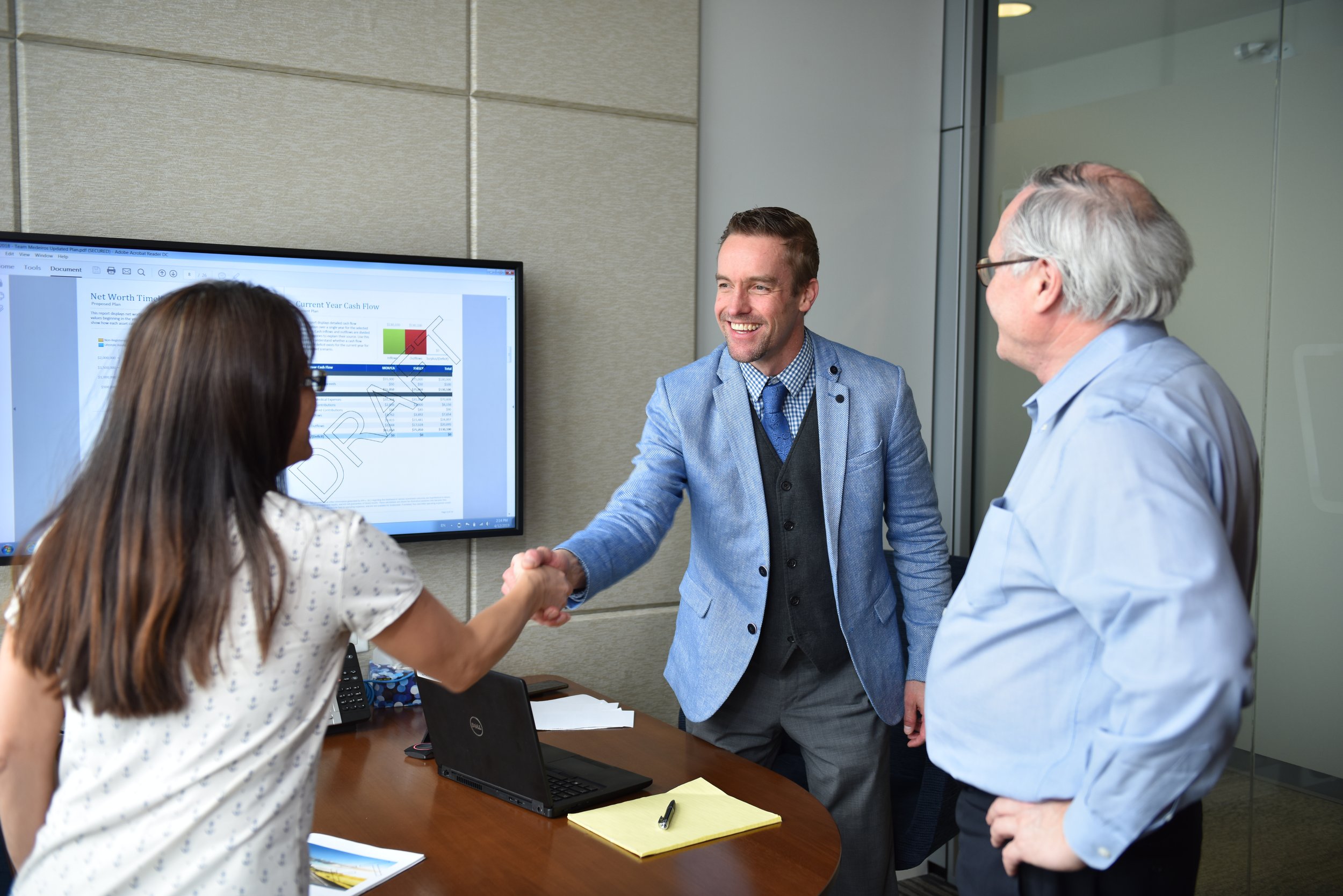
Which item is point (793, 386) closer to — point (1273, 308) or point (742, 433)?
point (742, 433)

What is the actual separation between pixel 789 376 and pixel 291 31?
152cm

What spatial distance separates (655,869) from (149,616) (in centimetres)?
86

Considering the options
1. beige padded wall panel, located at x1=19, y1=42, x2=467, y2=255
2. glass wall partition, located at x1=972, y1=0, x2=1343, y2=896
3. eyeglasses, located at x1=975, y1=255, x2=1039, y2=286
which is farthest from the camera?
glass wall partition, located at x1=972, y1=0, x2=1343, y2=896

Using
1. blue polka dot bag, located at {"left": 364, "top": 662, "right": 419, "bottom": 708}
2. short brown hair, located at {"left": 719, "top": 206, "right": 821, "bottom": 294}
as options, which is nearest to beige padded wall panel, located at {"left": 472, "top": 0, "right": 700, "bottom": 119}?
short brown hair, located at {"left": 719, "top": 206, "right": 821, "bottom": 294}

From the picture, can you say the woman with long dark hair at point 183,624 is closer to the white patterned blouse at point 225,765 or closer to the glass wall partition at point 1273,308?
the white patterned blouse at point 225,765

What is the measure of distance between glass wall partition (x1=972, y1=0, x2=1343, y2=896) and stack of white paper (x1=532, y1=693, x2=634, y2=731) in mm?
1706

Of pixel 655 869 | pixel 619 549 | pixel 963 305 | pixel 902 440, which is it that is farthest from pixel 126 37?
pixel 963 305

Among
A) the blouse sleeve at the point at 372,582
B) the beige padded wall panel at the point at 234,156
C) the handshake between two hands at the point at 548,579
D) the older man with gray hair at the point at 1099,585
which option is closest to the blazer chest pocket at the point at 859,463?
the handshake between two hands at the point at 548,579

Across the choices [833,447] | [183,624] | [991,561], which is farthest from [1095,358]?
[183,624]

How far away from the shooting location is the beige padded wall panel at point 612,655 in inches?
118

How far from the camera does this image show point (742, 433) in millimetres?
2404

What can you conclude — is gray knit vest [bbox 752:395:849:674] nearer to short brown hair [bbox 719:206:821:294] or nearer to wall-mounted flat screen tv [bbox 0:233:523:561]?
short brown hair [bbox 719:206:821:294]

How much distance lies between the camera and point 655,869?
1.58m

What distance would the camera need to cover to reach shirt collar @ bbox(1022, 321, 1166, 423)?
4.76ft
